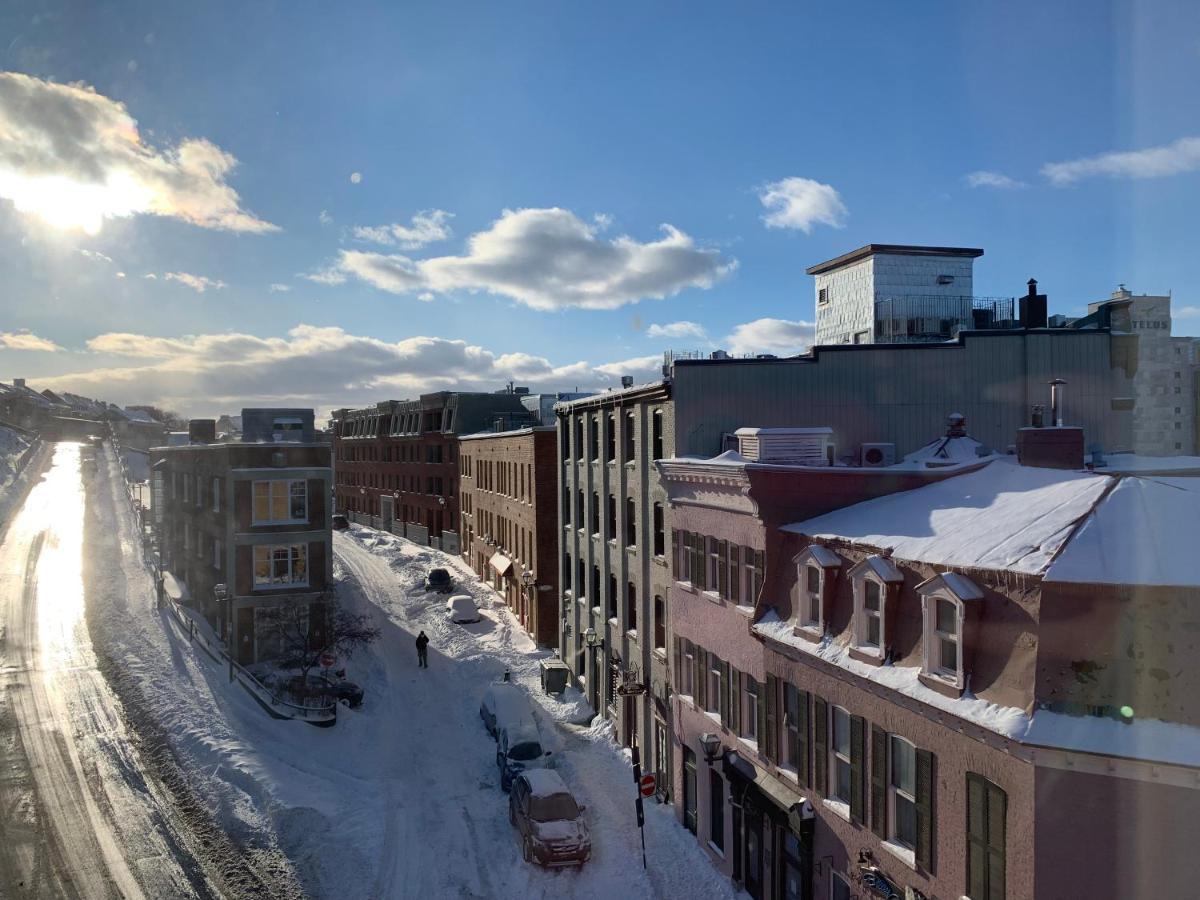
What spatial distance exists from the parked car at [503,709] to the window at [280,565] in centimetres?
1157

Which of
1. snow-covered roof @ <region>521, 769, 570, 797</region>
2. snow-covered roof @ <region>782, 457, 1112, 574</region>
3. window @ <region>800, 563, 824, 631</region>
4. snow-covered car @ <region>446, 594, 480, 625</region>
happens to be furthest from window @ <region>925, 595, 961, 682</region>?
snow-covered car @ <region>446, 594, 480, 625</region>

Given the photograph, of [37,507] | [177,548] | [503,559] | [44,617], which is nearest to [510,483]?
[503,559]

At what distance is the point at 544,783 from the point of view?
23.2 meters

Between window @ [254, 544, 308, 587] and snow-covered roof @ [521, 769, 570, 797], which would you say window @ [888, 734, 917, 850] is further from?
window @ [254, 544, 308, 587]

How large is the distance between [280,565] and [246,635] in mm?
3496

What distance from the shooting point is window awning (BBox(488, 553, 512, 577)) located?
51094mm

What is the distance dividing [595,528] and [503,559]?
17895mm

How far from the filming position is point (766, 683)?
19328mm

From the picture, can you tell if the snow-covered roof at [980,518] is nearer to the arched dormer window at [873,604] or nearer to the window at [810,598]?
the arched dormer window at [873,604]

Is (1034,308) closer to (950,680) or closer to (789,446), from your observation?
(789,446)

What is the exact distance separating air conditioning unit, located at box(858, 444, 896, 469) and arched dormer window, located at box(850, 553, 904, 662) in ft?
37.3

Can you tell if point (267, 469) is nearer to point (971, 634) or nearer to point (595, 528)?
point (595, 528)

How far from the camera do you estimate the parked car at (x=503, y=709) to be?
2919cm

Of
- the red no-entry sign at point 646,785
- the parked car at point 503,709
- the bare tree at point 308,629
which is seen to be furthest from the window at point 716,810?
the bare tree at point 308,629
